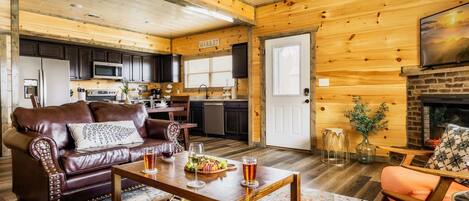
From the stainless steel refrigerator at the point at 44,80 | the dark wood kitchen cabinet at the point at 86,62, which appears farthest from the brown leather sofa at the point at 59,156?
the dark wood kitchen cabinet at the point at 86,62

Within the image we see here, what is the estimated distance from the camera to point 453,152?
74.7 inches

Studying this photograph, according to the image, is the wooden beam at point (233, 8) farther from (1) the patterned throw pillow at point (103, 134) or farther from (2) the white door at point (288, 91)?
(1) the patterned throw pillow at point (103, 134)

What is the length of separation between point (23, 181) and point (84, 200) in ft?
1.92

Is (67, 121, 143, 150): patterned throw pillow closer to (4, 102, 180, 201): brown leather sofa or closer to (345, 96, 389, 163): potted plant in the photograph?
(4, 102, 180, 201): brown leather sofa

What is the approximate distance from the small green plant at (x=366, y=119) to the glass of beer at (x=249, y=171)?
2771 mm

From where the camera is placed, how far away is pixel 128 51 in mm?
6820

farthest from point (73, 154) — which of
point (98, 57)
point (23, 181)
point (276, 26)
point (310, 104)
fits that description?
point (98, 57)

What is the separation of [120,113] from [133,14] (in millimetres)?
2861

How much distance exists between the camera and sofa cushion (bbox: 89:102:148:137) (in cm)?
318

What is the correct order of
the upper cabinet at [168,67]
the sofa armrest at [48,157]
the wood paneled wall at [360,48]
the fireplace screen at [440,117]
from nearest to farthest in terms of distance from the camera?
the sofa armrest at [48,157], the fireplace screen at [440,117], the wood paneled wall at [360,48], the upper cabinet at [168,67]

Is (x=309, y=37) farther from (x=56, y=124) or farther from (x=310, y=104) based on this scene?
(x=56, y=124)

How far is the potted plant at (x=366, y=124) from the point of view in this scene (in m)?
3.86

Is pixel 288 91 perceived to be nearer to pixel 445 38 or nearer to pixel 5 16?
pixel 445 38

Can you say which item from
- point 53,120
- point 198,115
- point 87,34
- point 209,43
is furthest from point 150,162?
point 209,43
